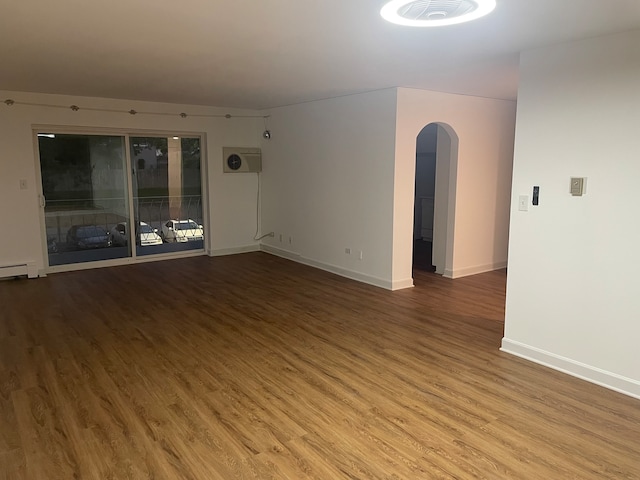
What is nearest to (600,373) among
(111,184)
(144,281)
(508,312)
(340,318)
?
(508,312)

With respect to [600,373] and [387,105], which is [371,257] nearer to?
[387,105]

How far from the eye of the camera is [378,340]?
399 centimetres

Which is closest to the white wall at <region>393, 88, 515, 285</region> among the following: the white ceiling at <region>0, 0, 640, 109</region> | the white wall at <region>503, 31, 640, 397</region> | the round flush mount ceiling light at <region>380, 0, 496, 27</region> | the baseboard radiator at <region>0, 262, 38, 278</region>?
the white ceiling at <region>0, 0, 640, 109</region>

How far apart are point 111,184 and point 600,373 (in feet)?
20.8

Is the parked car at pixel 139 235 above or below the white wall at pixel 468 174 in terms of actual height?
below

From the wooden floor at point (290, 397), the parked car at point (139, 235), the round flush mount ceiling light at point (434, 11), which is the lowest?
the wooden floor at point (290, 397)

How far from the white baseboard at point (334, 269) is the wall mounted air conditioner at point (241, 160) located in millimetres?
1332

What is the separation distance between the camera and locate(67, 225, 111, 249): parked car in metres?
6.60

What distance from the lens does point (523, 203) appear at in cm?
356

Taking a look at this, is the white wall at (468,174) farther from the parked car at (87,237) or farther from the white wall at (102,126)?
the parked car at (87,237)

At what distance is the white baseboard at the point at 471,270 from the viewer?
6090mm

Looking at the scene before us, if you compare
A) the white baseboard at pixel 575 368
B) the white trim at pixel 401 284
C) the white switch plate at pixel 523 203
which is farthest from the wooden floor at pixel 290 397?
the white switch plate at pixel 523 203

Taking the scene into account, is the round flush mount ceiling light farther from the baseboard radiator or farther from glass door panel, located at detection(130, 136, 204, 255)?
the baseboard radiator

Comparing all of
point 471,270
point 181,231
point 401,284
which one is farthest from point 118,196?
point 471,270
